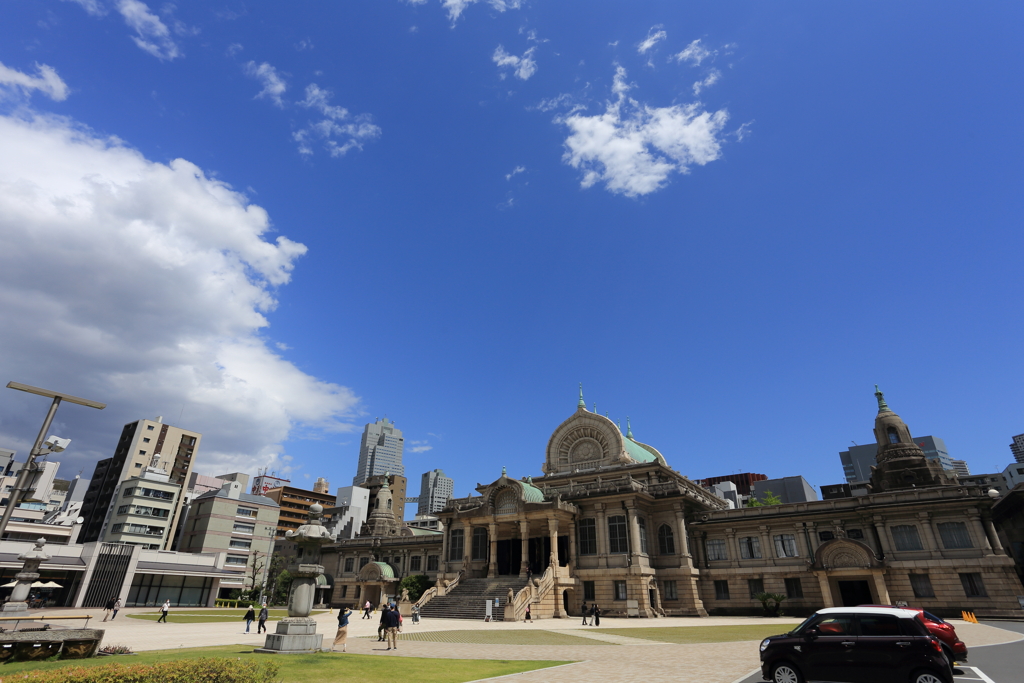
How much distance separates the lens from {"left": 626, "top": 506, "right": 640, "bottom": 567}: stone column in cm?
4491

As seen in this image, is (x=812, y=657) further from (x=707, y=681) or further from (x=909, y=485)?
(x=909, y=485)

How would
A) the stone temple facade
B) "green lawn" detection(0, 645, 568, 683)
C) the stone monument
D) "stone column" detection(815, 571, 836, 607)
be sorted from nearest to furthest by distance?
"green lawn" detection(0, 645, 568, 683) → the stone monument → the stone temple facade → "stone column" detection(815, 571, 836, 607)

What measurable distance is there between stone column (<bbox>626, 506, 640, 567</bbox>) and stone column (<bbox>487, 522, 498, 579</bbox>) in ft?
40.8

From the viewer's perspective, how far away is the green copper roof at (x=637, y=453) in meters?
59.2

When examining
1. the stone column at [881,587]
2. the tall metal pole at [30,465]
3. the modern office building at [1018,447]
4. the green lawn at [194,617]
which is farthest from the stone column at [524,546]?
the modern office building at [1018,447]

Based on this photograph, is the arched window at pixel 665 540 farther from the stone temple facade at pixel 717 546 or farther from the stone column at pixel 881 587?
the stone column at pixel 881 587

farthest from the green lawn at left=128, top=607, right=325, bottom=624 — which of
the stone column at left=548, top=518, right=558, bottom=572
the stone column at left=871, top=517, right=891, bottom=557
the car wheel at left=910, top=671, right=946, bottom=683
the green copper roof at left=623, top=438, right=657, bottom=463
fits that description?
the stone column at left=871, top=517, right=891, bottom=557

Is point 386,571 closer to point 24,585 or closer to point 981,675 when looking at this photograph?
point 24,585

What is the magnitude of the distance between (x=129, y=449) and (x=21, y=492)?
9065 centimetres

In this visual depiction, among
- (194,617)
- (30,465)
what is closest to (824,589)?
(30,465)

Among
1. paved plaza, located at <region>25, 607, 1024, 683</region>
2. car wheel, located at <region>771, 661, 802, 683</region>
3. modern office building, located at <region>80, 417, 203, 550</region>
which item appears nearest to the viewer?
car wheel, located at <region>771, 661, 802, 683</region>

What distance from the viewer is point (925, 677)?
11.5 meters

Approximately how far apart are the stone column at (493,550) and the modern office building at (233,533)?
161ft

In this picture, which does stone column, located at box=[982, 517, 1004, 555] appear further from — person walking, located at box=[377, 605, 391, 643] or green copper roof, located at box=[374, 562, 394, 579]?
green copper roof, located at box=[374, 562, 394, 579]
